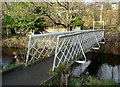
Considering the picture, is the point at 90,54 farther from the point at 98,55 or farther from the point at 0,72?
the point at 0,72

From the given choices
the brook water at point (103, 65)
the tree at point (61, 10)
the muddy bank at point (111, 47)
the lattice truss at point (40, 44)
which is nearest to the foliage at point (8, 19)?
the tree at point (61, 10)

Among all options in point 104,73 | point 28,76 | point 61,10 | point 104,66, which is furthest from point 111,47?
point 28,76

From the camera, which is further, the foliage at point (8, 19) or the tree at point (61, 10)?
the foliage at point (8, 19)

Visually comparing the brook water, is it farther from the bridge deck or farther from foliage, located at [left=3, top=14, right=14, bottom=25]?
foliage, located at [left=3, top=14, right=14, bottom=25]

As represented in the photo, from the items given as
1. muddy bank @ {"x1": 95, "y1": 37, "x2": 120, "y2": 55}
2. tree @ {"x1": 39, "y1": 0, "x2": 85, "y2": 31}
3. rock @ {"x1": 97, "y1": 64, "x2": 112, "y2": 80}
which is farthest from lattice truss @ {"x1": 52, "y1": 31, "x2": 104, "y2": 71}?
tree @ {"x1": 39, "y1": 0, "x2": 85, "y2": 31}

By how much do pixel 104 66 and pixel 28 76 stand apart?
4.53 metres

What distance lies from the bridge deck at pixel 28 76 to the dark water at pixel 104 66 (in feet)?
8.59

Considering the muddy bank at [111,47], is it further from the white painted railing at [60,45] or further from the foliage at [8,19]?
the foliage at [8,19]

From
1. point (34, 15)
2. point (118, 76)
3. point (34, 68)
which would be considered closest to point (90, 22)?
point (34, 15)

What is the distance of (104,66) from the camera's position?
21.3 feet

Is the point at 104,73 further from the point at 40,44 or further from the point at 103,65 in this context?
the point at 40,44

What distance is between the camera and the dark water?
5.21 m

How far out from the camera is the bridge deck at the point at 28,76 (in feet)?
9.03

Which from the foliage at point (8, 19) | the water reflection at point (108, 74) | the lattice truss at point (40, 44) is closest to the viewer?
the lattice truss at point (40, 44)
